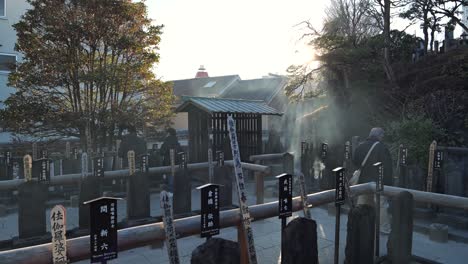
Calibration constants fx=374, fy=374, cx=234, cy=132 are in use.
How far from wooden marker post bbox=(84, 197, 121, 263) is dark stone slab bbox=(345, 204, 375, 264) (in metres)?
2.60

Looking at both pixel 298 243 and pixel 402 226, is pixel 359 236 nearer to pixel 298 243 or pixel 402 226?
pixel 402 226

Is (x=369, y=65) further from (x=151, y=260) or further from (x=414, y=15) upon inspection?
(x=151, y=260)

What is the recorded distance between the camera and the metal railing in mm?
2646

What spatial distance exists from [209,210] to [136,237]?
2.17 ft

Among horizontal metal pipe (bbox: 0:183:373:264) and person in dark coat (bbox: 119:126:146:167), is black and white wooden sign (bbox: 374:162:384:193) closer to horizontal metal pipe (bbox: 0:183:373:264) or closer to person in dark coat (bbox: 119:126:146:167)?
horizontal metal pipe (bbox: 0:183:373:264)

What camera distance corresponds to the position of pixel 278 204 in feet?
13.3

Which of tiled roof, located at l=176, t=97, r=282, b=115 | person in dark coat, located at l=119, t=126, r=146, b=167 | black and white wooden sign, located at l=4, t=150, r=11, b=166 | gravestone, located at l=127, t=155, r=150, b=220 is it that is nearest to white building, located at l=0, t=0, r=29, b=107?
black and white wooden sign, located at l=4, t=150, r=11, b=166

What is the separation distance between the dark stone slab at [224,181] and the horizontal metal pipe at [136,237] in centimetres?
366

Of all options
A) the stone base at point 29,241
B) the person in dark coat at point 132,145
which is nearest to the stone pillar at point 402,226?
the stone base at point 29,241

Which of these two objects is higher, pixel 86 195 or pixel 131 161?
pixel 131 161

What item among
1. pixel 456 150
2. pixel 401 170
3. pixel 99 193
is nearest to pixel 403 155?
pixel 401 170

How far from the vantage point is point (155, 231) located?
3242mm

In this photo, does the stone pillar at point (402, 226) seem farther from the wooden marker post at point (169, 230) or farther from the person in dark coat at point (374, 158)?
the wooden marker post at point (169, 230)

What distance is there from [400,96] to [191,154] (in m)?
7.61
